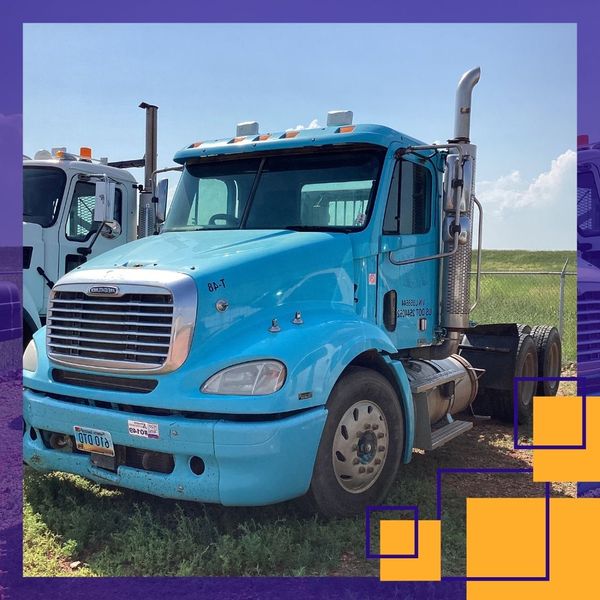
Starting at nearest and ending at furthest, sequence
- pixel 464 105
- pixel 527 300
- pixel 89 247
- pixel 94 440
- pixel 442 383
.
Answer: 1. pixel 94 440
2. pixel 464 105
3. pixel 442 383
4. pixel 89 247
5. pixel 527 300

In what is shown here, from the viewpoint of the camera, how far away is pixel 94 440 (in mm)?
3783

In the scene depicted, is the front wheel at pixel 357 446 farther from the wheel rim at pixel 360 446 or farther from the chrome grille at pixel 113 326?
the chrome grille at pixel 113 326

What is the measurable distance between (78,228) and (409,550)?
5.14 meters

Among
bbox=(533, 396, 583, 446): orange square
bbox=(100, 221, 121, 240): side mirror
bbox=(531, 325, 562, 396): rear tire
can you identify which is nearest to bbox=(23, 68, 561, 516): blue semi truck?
bbox=(533, 396, 583, 446): orange square

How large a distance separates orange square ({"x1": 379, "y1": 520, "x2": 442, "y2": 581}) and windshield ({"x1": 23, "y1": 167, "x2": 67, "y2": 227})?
5.02m

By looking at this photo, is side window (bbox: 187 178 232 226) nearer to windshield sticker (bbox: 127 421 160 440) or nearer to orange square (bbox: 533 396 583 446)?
windshield sticker (bbox: 127 421 160 440)

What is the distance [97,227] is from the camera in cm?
725

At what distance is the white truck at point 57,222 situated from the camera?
6684 millimetres

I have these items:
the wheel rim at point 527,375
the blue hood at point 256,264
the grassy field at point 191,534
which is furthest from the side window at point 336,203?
the wheel rim at point 527,375

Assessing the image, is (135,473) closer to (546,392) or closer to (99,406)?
(99,406)

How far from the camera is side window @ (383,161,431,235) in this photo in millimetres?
4750

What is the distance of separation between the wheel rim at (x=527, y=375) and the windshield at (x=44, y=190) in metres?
5.56

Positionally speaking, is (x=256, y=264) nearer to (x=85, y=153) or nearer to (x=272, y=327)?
(x=272, y=327)

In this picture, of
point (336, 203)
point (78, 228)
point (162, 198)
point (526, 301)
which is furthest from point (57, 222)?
point (526, 301)
